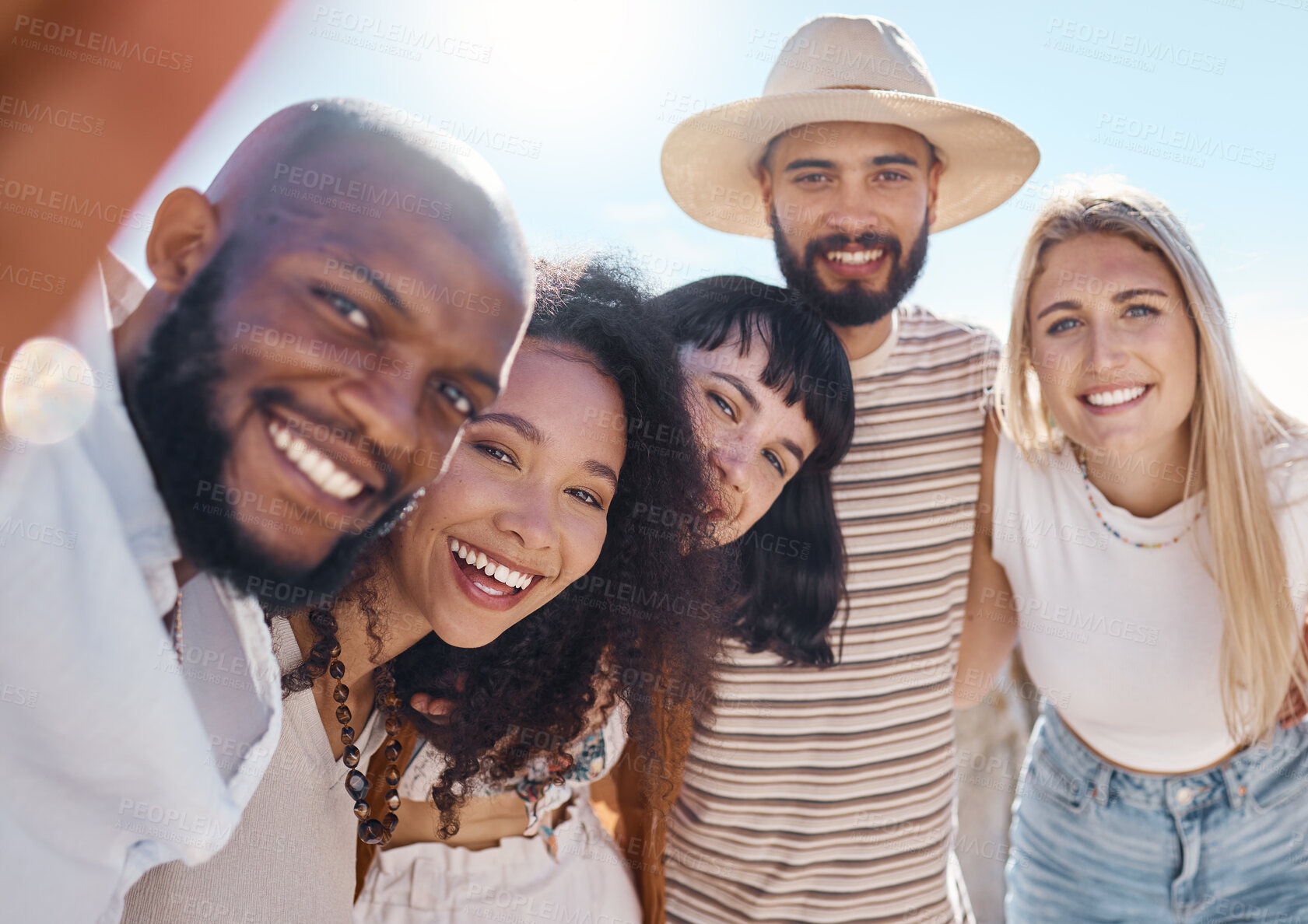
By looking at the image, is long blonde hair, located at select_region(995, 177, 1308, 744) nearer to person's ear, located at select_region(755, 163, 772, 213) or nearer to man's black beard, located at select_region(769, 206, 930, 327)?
man's black beard, located at select_region(769, 206, 930, 327)

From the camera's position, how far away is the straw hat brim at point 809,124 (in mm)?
2896

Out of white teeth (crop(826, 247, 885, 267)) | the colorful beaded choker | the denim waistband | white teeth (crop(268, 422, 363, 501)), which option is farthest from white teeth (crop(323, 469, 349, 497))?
the denim waistband

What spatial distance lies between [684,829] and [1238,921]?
66.6 inches

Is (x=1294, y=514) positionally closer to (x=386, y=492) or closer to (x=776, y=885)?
(x=776, y=885)

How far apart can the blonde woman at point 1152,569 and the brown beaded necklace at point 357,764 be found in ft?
6.63

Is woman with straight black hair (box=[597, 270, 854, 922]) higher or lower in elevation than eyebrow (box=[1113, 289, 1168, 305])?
lower

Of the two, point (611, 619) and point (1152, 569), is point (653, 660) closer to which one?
point (611, 619)

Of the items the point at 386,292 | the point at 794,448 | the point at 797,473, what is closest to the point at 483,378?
the point at 386,292

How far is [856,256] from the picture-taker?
2951 mm

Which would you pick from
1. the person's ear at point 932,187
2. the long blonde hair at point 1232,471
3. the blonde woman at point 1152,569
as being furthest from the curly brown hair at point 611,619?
the person's ear at point 932,187

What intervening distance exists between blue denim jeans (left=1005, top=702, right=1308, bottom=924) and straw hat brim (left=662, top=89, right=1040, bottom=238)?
2.10 metres

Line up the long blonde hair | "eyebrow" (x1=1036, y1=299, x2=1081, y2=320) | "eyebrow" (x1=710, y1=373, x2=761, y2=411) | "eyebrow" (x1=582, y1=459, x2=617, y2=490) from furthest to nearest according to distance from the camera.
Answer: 1. "eyebrow" (x1=1036, y1=299, x2=1081, y2=320)
2. the long blonde hair
3. "eyebrow" (x1=710, y1=373, x2=761, y2=411)
4. "eyebrow" (x1=582, y1=459, x2=617, y2=490)

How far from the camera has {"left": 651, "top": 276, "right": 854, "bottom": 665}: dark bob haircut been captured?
2451 millimetres

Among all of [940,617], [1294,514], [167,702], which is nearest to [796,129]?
[940,617]
